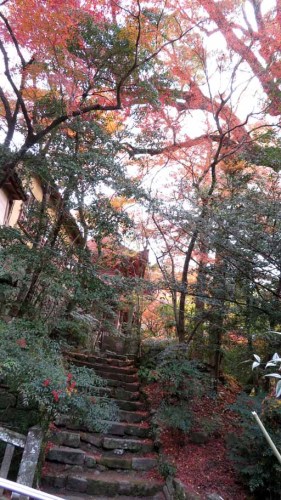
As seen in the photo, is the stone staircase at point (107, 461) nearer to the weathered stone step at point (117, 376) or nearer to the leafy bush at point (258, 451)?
the weathered stone step at point (117, 376)

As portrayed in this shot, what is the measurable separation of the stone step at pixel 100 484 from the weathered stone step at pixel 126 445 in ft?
2.27

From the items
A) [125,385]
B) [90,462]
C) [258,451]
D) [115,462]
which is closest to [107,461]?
[115,462]

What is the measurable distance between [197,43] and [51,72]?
4.21 metres

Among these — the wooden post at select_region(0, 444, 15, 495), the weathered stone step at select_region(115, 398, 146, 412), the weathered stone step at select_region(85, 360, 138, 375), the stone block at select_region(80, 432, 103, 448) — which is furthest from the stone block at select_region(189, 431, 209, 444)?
the wooden post at select_region(0, 444, 15, 495)

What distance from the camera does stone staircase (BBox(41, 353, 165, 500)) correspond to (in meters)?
5.18

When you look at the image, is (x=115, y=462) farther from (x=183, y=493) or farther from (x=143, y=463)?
(x=183, y=493)

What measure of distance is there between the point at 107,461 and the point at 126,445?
1.82 feet

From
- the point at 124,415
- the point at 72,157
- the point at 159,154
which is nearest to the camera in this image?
the point at 72,157

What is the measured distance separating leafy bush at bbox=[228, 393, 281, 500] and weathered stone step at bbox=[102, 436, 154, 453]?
1.72 metres

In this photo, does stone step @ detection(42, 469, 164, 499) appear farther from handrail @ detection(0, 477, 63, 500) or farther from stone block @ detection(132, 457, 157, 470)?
handrail @ detection(0, 477, 63, 500)

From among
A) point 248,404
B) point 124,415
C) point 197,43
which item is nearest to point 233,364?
point 248,404

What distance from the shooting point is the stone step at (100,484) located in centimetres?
516

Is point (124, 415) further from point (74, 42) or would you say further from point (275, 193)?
point (74, 42)

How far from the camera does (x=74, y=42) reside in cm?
563
